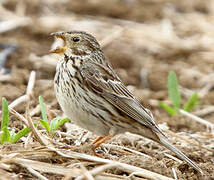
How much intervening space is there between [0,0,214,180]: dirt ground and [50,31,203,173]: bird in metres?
0.28

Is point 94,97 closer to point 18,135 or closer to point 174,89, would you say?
point 18,135

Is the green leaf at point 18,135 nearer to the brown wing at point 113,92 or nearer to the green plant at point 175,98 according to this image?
the brown wing at point 113,92

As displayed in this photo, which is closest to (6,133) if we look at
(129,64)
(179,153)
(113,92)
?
(113,92)

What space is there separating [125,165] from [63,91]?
1018mm

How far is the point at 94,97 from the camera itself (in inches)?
197

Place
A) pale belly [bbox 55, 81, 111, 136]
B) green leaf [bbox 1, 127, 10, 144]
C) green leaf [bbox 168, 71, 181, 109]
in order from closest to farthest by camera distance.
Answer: green leaf [bbox 1, 127, 10, 144] < pale belly [bbox 55, 81, 111, 136] < green leaf [bbox 168, 71, 181, 109]

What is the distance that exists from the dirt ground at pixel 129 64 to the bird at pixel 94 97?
28 centimetres

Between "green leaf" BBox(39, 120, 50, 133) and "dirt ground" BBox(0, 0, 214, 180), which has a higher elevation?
"dirt ground" BBox(0, 0, 214, 180)

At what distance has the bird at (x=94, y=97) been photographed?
4.92 metres

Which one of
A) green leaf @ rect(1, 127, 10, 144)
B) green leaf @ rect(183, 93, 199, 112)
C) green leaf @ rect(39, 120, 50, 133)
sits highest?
green leaf @ rect(183, 93, 199, 112)

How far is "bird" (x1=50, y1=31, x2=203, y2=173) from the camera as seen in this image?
194 inches

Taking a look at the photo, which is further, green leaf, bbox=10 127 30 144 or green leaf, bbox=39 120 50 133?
green leaf, bbox=39 120 50 133

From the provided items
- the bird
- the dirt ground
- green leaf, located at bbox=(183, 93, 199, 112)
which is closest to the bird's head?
the bird

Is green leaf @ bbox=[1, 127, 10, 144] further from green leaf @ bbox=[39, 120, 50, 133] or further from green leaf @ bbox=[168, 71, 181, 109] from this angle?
green leaf @ bbox=[168, 71, 181, 109]
